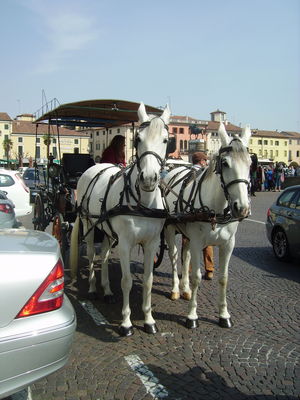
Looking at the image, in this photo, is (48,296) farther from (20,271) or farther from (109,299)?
(109,299)

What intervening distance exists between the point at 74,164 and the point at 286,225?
4.46 meters

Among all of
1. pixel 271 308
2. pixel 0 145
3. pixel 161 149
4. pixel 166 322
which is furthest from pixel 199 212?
pixel 0 145

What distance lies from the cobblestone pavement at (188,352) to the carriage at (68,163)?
62.6 inches

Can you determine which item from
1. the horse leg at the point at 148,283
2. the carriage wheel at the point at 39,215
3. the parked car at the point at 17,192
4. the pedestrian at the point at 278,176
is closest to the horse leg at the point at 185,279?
the horse leg at the point at 148,283

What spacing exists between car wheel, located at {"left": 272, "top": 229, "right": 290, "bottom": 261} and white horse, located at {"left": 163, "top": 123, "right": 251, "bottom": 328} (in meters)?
3.68

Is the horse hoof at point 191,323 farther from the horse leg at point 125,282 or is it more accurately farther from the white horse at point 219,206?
the horse leg at point 125,282

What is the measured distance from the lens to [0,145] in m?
94.5

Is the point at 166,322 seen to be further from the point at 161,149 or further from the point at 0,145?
the point at 0,145

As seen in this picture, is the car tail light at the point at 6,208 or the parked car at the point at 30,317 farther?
the car tail light at the point at 6,208

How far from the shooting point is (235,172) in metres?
3.87

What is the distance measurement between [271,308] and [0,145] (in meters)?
98.6

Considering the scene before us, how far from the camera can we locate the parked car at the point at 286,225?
7.46 meters

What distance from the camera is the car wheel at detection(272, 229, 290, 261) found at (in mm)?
7779

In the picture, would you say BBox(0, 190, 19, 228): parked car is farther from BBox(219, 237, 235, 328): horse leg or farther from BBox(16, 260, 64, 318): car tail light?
BBox(16, 260, 64, 318): car tail light
